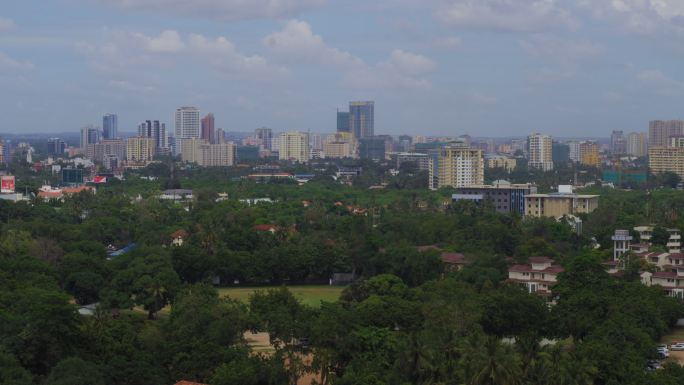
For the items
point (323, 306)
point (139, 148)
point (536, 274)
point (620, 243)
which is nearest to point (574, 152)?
point (139, 148)

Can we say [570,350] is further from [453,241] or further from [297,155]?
[297,155]

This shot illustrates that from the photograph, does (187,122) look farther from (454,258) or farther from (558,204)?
(454,258)

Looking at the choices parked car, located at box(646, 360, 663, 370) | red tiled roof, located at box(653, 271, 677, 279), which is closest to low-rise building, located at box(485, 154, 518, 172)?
red tiled roof, located at box(653, 271, 677, 279)

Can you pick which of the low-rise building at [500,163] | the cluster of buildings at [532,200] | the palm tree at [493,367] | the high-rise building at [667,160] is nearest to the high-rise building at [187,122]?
the low-rise building at [500,163]

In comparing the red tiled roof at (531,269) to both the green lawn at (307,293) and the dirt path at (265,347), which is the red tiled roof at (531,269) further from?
the dirt path at (265,347)

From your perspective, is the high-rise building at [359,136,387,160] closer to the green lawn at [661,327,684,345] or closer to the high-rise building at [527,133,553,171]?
the high-rise building at [527,133,553,171]

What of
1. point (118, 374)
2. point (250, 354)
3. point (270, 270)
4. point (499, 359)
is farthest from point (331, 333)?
point (270, 270)
